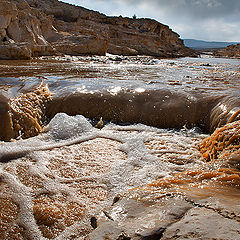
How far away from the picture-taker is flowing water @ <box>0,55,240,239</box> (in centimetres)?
149

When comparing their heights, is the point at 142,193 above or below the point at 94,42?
below

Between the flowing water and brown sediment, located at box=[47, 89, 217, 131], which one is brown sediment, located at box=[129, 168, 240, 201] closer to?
the flowing water

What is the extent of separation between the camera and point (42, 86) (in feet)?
14.7

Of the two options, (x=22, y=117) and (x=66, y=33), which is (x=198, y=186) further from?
(x=66, y=33)

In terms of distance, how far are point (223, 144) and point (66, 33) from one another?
82.4ft

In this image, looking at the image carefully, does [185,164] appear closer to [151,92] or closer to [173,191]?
[173,191]

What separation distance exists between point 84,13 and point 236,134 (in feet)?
125

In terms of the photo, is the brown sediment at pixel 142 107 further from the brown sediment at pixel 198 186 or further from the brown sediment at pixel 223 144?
the brown sediment at pixel 198 186

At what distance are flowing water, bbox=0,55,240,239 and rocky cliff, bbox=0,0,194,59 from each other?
10.4 meters

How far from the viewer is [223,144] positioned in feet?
7.21

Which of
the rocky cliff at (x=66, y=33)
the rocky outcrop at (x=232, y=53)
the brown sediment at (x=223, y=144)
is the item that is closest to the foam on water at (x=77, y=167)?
the brown sediment at (x=223, y=144)

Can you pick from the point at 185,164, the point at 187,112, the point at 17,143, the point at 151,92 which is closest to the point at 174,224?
the point at 185,164

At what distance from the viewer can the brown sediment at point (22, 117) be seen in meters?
2.95

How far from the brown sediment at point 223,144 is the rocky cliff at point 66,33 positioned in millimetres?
12659
